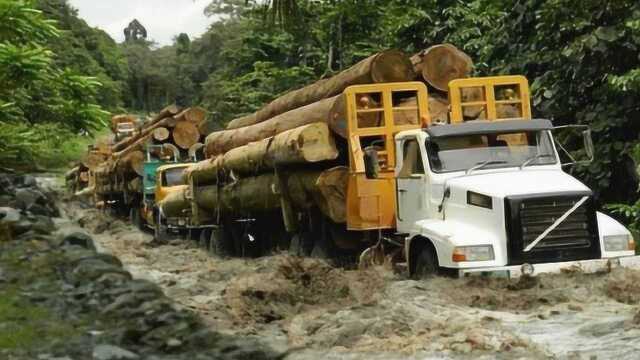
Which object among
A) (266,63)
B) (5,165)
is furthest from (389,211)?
(266,63)

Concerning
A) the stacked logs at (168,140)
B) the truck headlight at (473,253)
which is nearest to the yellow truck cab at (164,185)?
the stacked logs at (168,140)

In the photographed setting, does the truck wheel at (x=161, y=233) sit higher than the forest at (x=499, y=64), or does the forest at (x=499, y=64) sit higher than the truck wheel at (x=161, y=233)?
the forest at (x=499, y=64)

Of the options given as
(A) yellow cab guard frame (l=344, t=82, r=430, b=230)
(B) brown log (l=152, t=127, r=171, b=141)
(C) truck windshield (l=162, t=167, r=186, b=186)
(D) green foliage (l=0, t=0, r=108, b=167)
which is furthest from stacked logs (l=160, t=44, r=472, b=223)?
(B) brown log (l=152, t=127, r=171, b=141)

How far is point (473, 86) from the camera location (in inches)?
454

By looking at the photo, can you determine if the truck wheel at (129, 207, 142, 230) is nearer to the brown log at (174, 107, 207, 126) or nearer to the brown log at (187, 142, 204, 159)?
the brown log at (187, 142, 204, 159)

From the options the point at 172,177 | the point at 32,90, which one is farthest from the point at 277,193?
the point at 172,177

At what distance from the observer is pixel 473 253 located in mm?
8898

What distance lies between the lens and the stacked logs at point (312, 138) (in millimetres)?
11711

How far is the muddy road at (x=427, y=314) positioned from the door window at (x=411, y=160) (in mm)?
1224

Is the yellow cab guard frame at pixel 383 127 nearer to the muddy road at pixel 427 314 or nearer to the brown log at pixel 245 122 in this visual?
the muddy road at pixel 427 314

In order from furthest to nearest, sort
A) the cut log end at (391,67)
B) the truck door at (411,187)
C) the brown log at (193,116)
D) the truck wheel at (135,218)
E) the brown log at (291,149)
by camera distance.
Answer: the truck wheel at (135,218), the brown log at (193,116), the cut log end at (391,67), the brown log at (291,149), the truck door at (411,187)

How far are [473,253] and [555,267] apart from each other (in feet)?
2.82

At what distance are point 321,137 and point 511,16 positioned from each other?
6.13 meters

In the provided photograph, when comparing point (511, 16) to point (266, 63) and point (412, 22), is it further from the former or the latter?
point (266, 63)
